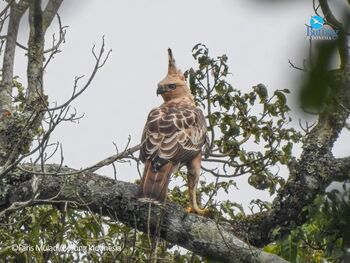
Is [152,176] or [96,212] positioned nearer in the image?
[96,212]

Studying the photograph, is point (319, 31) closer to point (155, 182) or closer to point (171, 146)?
point (155, 182)

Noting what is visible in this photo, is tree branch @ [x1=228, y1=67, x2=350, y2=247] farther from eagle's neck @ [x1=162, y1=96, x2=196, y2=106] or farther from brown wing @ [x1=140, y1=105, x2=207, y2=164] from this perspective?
eagle's neck @ [x1=162, y1=96, x2=196, y2=106]

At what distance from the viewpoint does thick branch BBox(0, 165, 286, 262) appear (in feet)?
12.2

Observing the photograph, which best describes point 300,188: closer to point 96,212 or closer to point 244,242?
point 244,242

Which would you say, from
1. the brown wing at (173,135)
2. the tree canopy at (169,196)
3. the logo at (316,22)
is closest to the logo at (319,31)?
the logo at (316,22)

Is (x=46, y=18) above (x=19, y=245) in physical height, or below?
above

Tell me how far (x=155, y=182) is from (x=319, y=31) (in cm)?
392

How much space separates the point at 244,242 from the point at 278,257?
226mm

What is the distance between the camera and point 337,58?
55 cm

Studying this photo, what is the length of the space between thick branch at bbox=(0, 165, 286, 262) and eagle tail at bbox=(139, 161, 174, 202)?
3.1 inches

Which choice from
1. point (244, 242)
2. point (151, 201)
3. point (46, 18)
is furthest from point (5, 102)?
point (244, 242)

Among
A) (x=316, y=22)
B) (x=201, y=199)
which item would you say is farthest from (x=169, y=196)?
(x=316, y=22)

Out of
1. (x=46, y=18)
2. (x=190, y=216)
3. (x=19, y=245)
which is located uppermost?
(x=46, y=18)

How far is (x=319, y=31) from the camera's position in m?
0.60
